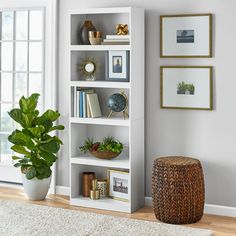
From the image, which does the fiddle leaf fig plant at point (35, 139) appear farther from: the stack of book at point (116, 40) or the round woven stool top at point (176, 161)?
the round woven stool top at point (176, 161)

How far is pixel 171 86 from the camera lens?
505 centimetres

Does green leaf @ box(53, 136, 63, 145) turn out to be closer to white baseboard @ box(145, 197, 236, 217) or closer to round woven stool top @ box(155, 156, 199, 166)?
round woven stool top @ box(155, 156, 199, 166)

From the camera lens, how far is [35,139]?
517 centimetres

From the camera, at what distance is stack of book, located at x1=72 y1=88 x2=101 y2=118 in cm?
516

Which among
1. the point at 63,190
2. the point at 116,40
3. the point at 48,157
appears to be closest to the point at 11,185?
the point at 63,190

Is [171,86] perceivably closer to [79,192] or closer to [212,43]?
[212,43]

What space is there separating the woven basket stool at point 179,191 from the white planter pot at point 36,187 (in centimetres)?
120

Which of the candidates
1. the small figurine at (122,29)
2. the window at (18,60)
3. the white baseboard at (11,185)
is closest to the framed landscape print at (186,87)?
the small figurine at (122,29)

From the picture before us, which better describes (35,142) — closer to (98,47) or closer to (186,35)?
(98,47)

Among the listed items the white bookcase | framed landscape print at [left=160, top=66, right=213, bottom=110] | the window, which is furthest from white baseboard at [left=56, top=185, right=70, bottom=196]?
framed landscape print at [left=160, top=66, right=213, bottom=110]

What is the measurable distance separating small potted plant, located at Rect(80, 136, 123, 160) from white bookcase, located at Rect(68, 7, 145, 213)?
56mm

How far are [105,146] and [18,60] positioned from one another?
1505 millimetres

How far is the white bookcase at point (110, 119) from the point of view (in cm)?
493

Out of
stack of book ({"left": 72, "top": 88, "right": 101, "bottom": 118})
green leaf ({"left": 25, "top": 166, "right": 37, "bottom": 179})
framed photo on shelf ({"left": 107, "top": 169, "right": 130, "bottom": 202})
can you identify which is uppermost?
stack of book ({"left": 72, "top": 88, "right": 101, "bottom": 118})
